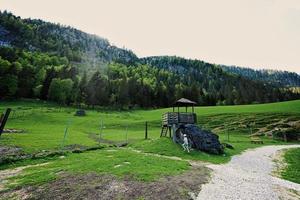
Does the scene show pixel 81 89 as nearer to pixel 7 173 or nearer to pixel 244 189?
pixel 7 173

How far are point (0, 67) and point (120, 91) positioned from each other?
56660 millimetres

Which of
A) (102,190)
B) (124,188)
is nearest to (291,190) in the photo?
(124,188)

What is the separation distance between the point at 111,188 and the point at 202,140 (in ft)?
72.5

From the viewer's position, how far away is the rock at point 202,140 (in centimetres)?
3247

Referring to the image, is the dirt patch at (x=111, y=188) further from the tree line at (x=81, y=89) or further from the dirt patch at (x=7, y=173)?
the tree line at (x=81, y=89)

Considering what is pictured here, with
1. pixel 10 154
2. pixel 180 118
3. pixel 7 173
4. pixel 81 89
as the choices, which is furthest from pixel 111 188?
pixel 81 89

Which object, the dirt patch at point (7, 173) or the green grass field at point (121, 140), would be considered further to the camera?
the green grass field at point (121, 140)

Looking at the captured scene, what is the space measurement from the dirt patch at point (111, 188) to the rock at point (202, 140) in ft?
56.8

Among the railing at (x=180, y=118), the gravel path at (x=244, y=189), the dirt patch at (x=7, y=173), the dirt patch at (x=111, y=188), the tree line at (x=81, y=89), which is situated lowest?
the gravel path at (x=244, y=189)

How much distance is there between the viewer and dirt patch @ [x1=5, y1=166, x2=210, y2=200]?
40.5 ft

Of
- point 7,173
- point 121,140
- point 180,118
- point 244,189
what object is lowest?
point 121,140

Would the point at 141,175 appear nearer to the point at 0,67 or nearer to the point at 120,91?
the point at 120,91

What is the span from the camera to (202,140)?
3303 centimetres

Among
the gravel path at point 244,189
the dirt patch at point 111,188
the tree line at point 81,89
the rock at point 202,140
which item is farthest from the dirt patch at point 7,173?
the tree line at point 81,89
